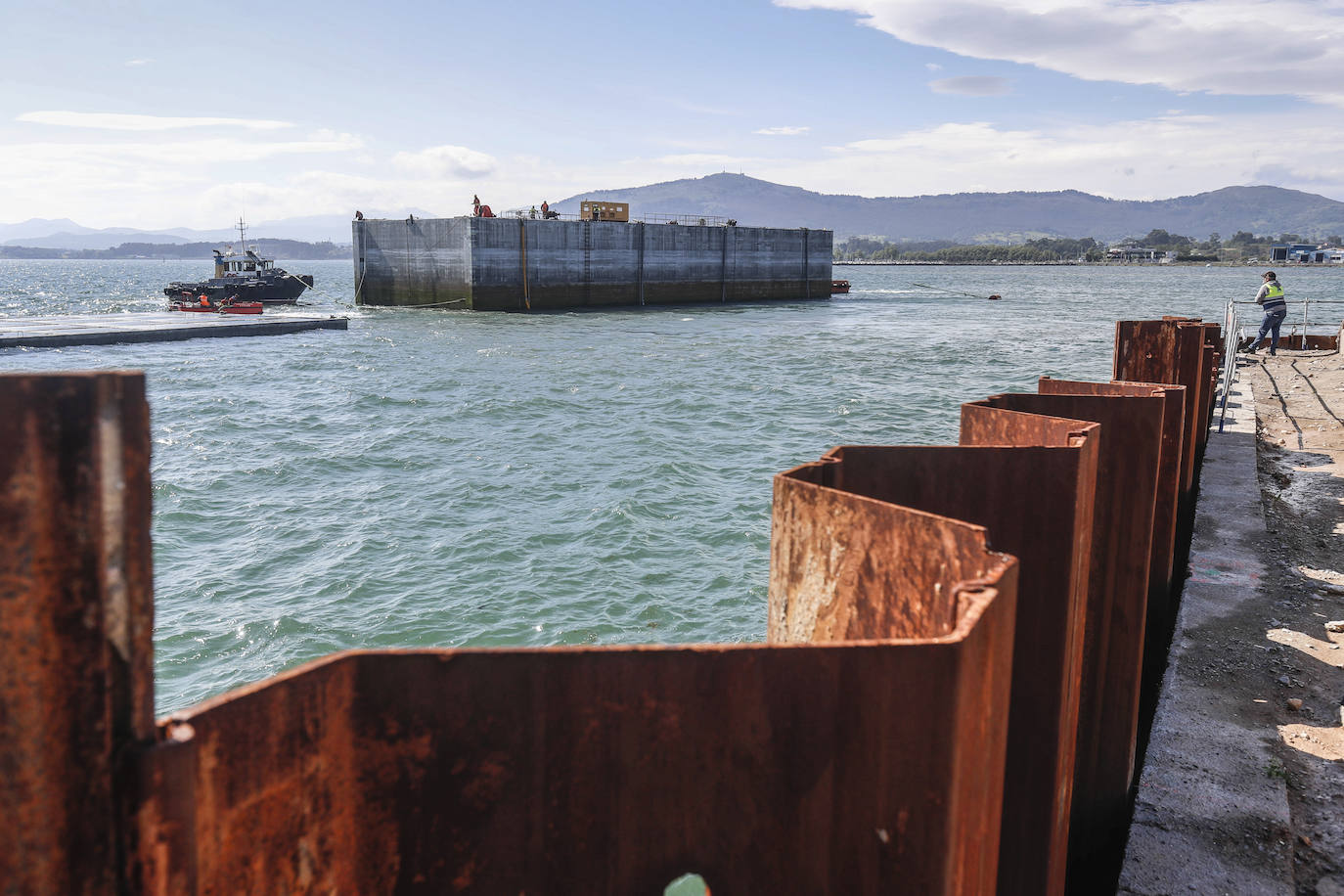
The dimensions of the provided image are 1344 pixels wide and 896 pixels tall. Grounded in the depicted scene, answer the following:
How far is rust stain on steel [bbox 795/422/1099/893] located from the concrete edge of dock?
0.90m

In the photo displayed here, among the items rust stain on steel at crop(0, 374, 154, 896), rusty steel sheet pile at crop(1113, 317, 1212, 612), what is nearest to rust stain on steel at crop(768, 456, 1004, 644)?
rust stain on steel at crop(0, 374, 154, 896)

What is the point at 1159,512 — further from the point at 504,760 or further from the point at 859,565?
the point at 504,760

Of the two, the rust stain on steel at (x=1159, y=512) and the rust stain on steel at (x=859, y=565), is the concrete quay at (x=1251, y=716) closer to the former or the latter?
the rust stain on steel at (x=1159, y=512)

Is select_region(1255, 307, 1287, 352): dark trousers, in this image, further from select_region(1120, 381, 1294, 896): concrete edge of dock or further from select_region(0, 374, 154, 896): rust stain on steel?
select_region(0, 374, 154, 896): rust stain on steel

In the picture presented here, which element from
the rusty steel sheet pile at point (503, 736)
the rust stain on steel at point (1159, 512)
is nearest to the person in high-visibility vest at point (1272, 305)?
the rust stain on steel at point (1159, 512)

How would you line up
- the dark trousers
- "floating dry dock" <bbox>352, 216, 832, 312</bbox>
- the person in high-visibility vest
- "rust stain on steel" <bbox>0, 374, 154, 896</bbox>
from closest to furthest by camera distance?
"rust stain on steel" <bbox>0, 374, 154, 896</bbox> < the person in high-visibility vest < the dark trousers < "floating dry dock" <bbox>352, 216, 832, 312</bbox>

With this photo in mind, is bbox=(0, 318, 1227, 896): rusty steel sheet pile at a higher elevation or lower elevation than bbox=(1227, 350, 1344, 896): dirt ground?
higher

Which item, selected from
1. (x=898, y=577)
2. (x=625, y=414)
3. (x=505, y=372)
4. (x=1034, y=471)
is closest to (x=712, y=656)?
(x=898, y=577)

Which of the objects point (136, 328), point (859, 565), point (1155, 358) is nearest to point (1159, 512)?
point (1155, 358)

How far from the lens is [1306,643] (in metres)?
5.71

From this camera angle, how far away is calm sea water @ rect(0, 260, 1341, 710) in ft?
34.1

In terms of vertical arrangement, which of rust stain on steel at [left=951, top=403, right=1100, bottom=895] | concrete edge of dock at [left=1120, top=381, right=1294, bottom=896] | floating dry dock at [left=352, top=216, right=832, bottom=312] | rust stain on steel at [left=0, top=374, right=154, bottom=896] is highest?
floating dry dock at [left=352, top=216, right=832, bottom=312]

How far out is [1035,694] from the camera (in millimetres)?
3174

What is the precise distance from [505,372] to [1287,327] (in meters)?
21.5
